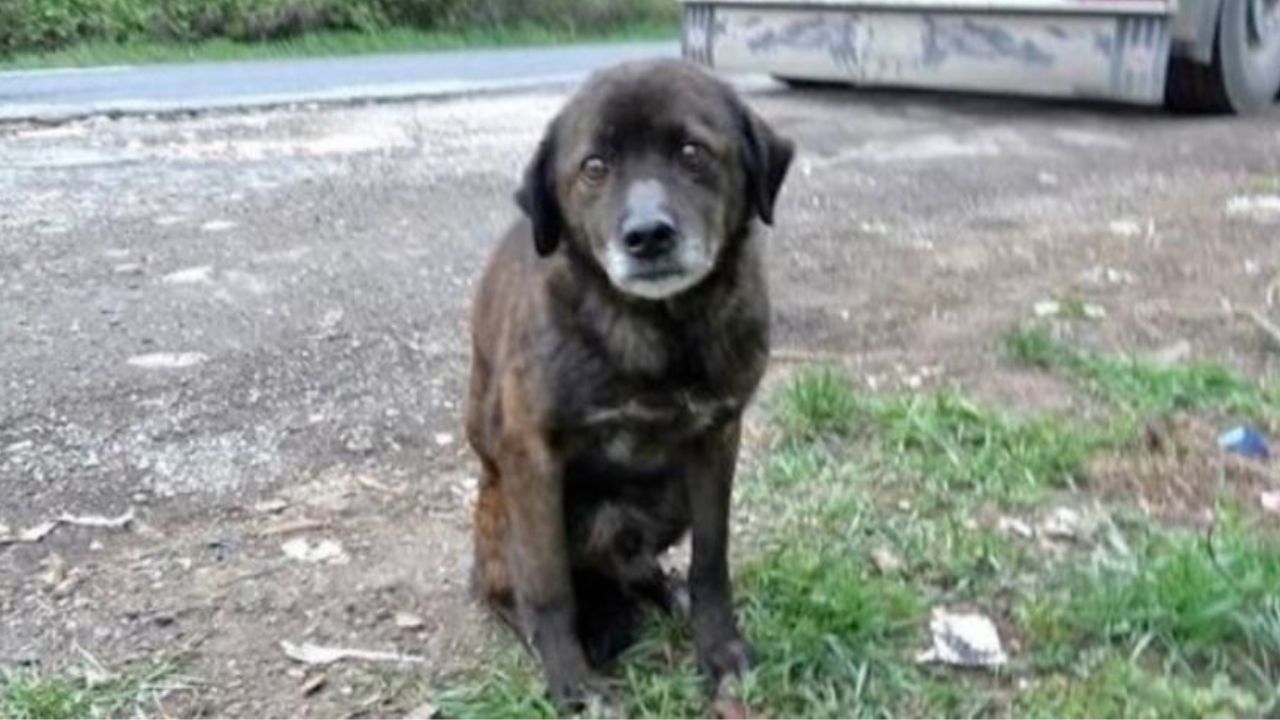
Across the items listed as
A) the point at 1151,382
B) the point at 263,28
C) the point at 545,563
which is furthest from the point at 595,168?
the point at 263,28

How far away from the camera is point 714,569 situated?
313 centimetres

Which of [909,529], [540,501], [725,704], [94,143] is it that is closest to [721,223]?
[540,501]

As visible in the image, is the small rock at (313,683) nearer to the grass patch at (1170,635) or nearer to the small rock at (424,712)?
the small rock at (424,712)

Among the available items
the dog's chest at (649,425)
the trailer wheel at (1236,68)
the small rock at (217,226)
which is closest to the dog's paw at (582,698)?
the dog's chest at (649,425)

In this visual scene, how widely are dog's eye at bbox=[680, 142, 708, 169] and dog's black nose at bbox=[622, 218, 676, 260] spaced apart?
0.15 meters

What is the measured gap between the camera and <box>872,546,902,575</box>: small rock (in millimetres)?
3533

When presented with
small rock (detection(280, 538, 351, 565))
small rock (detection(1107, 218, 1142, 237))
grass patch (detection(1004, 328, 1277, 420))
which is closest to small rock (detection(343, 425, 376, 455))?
small rock (detection(280, 538, 351, 565))

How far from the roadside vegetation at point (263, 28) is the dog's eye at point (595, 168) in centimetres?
1445

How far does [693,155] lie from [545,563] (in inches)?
28.6

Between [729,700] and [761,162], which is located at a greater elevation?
[761,162]

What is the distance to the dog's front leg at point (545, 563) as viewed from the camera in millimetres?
2971

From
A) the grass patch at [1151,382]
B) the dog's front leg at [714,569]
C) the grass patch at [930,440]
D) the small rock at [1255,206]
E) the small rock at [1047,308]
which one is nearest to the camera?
the dog's front leg at [714,569]

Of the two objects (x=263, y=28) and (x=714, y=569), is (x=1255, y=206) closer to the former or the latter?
(x=714, y=569)

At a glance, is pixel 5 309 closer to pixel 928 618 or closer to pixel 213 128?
pixel 928 618
